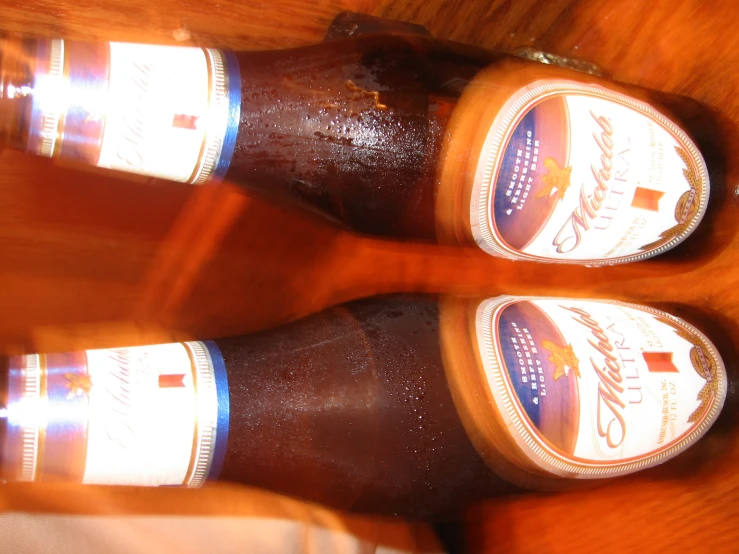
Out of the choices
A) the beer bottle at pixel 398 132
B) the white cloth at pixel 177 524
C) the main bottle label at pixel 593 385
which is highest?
the beer bottle at pixel 398 132

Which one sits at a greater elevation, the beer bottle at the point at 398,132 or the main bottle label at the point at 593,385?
the beer bottle at the point at 398,132

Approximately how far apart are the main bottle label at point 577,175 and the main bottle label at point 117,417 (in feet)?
0.99

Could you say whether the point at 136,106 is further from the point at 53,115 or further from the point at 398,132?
the point at 398,132

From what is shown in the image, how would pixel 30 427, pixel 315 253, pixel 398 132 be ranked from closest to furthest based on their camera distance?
pixel 30 427 < pixel 398 132 < pixel 315 253

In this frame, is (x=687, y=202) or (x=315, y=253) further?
(x=315, y=253)

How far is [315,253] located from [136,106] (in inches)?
13.3

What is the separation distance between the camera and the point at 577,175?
562 millimetres

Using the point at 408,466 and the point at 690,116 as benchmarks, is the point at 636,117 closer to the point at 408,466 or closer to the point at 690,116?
the point at 690,116

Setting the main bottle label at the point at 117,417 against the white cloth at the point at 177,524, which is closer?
the main bottle label at the point at 117,417

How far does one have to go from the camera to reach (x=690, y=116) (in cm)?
67

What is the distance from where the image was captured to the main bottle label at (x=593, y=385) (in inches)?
22.1

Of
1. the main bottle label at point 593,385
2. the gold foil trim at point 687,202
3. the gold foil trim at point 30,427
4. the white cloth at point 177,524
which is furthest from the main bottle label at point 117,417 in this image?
the gold foil trim at point 687,202

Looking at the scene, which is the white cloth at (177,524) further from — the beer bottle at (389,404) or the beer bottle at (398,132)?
the beer bottle at (398,132)

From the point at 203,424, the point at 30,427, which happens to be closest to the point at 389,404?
the point at 203,424
